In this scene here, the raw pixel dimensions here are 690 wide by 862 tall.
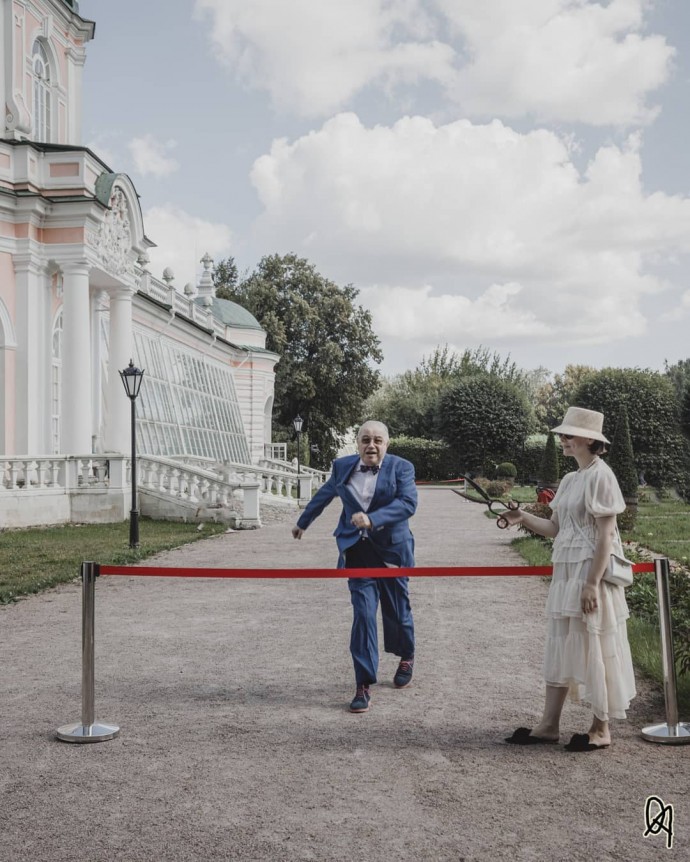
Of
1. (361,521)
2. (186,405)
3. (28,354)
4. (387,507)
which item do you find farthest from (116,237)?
(361,521)

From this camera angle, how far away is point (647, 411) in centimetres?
4997

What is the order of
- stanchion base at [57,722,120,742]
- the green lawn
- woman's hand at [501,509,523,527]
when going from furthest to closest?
the green lawn < stanchion base at [57,722,120,742] < woman's hand at [501,509,523,527]

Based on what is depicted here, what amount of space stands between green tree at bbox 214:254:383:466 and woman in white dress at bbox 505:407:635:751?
2006 inches

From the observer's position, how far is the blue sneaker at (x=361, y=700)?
19.7 feet

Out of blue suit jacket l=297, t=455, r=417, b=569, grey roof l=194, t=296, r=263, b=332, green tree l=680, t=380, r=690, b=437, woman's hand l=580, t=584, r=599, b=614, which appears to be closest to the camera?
woman's hand l=580, t=584, r=599, b=614

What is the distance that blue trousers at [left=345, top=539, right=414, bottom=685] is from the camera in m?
6.06

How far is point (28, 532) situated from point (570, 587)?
15.7 meters

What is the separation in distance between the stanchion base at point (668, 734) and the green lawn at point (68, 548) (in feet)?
25.5

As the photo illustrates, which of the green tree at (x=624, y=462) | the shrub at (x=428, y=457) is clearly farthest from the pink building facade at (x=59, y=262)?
the shrub at (x=428, y=457)

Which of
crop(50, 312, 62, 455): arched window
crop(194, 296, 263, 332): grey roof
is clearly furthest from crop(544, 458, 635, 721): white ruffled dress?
crop(194, 296, 263, 332): grey roof

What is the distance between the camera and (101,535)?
60.8 feet

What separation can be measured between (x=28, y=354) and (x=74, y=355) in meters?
1.00

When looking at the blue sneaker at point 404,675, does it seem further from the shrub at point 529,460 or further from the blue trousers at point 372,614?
the shrub at point 529,460

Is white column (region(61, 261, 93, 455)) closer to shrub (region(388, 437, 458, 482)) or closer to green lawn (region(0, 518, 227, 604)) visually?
green lawn (region(0, 518, 227, 604))
